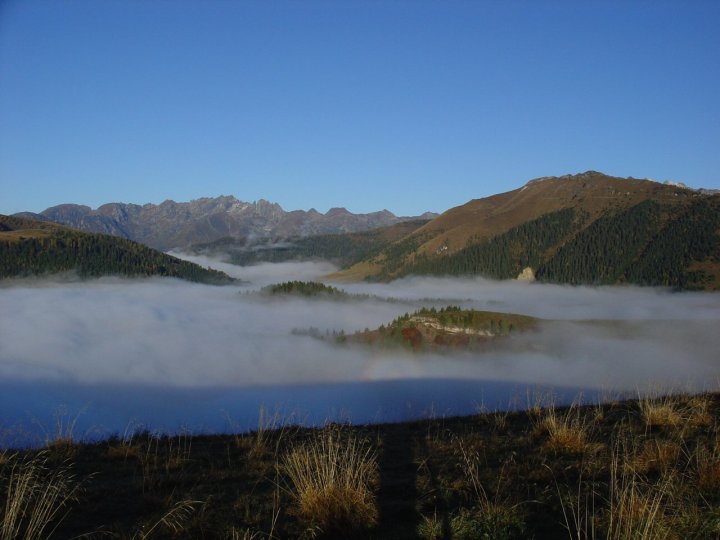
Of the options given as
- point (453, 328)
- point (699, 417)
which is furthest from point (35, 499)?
point (453, 328)

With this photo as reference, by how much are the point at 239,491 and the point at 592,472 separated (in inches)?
216

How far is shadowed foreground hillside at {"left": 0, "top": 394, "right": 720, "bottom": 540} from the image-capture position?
6.14 m

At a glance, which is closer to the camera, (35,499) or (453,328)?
(35,499)

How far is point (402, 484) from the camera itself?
26.1 feet

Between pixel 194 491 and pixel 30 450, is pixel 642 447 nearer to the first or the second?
pixel 194 491

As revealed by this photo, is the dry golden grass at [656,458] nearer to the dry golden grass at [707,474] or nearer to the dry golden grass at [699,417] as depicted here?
the dry golden grass at [707,474]

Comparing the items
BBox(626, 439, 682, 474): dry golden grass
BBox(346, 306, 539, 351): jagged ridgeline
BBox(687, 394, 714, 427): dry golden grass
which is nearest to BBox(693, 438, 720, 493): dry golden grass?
BBox(626, 439, 682, 474): dry golden grass

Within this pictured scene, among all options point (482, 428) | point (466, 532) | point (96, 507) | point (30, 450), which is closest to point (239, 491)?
point (96, 507)

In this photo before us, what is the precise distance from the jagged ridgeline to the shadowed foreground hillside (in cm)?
14383

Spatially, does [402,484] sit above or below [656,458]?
below

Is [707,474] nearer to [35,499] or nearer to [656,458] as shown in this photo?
[656,458]

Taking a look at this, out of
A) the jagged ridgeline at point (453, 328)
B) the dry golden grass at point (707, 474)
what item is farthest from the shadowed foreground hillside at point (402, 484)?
the jagged ridgeline at point (453, 328)

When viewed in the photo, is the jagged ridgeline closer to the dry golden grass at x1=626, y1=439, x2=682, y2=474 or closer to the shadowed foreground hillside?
the shadowed foreground hillside

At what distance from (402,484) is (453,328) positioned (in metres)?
152
